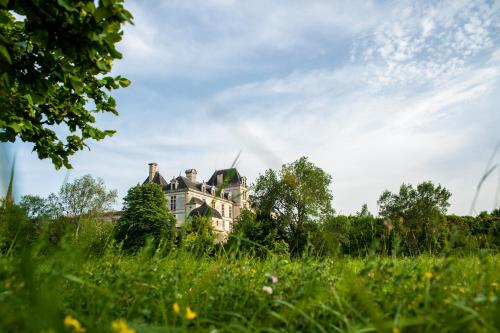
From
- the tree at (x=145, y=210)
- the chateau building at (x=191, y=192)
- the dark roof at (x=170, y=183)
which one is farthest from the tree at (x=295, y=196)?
the dark roof at (x=170, y=183)

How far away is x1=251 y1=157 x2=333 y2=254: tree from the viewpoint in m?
45.5

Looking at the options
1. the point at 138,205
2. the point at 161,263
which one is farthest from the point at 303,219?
the point at 161,263

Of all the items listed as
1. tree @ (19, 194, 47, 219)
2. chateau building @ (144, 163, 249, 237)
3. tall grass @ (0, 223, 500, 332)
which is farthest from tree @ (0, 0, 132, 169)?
chateau building @ (144, 163, 249, 237)

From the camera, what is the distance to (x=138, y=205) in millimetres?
50406

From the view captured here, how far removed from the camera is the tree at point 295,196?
149 ft

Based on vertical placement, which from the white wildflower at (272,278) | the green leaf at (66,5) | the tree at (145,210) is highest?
the tree at (145,210)

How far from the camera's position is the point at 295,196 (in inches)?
1832

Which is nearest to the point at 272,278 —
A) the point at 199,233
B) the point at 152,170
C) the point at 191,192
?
the point at 199,233

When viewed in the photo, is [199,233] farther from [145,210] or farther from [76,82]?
[145,210]

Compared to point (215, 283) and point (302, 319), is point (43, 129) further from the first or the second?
point (302, 319)

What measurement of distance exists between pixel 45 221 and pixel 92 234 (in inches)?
26.4

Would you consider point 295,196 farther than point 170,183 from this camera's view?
No

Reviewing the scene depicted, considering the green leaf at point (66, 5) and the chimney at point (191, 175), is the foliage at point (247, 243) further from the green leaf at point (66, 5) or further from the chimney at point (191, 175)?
the chimney at point (191, 175)

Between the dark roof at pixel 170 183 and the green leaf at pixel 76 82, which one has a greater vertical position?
the dark roof at pixel 170 183
